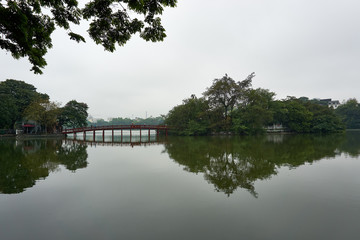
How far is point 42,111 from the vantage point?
25219 millimetres

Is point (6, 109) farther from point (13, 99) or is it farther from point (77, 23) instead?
point (77, 23)

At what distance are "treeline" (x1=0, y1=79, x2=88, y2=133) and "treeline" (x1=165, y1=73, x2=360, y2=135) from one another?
17.7 m

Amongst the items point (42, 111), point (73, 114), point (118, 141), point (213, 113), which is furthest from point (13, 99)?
point (213, 113)

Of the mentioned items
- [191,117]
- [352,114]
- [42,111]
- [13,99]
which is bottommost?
[191,117]

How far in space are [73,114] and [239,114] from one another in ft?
94.0

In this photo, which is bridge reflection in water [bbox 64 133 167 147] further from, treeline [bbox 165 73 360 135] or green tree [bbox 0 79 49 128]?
green tree [bbox 0 79 49 128]

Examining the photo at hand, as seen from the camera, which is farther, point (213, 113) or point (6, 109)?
point (213, 113)

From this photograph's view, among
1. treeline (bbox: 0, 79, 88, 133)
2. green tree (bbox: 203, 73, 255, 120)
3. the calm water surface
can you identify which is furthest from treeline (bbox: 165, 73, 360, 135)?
the calm water surface

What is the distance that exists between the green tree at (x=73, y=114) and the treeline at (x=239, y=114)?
15.7 meters

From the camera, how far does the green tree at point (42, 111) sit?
2486 centimetres

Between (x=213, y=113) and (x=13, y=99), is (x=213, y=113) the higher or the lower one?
the lower one

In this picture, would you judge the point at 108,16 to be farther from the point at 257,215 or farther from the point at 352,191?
the point at 352,191

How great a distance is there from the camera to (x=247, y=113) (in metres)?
27.5

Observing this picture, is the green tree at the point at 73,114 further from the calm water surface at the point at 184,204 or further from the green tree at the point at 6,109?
the calm water surface at the point at 184,204
